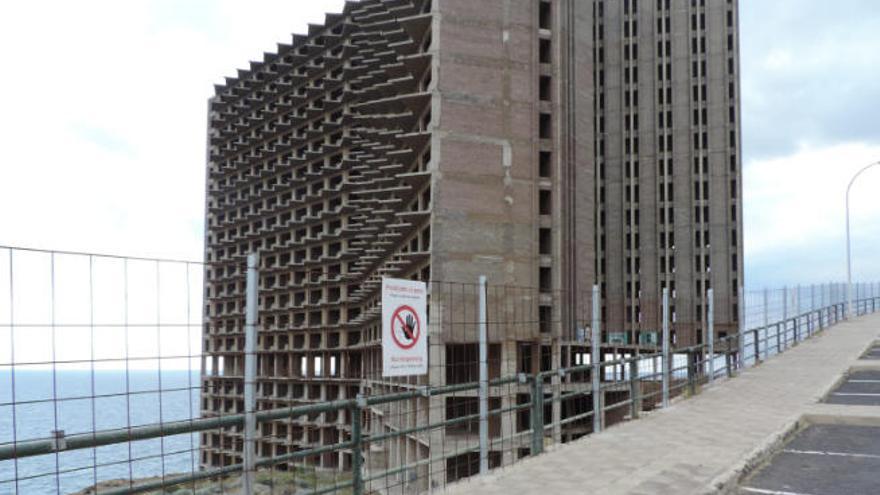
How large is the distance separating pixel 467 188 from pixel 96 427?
71.2 feet

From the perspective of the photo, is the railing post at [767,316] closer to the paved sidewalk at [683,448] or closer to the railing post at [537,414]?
the paved sidewalk at [683,448]

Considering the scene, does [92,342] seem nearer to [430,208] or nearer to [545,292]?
[430,208]

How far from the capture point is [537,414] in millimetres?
11578

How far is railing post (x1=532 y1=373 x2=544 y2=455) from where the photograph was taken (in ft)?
38.0

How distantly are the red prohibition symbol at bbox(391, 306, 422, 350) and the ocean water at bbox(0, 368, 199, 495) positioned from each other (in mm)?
2224

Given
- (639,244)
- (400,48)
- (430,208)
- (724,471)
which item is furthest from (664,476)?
(639,244)

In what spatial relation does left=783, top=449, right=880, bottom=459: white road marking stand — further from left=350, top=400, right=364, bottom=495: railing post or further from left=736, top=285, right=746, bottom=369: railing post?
left=736, top=285, right=746, bottom=369: railing post

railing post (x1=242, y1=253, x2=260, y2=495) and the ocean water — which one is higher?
railing post (x1=242, y1=253, x2=260, y2=495)

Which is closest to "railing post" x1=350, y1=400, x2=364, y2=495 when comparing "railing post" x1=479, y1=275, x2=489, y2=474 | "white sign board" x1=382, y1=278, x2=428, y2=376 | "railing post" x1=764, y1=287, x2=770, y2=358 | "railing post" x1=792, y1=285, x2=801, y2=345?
"white sign board" x1=382, y1=278, x2=428, y2=376

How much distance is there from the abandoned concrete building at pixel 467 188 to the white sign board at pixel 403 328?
1135 inches

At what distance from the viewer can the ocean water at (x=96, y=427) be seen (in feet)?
19.5

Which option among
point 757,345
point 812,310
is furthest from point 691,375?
point 812,310

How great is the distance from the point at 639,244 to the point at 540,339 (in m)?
40.5

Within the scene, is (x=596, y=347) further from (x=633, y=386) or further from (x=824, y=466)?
(x=824, y=466)
